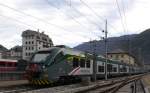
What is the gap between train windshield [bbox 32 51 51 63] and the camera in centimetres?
2631

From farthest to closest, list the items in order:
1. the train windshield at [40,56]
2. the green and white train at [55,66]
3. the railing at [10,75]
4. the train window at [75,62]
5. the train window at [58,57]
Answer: the railing at [10,75] < the train window at [75,62] < the train window at [58,57] < the train windshield at [40,56] < the green and white train at [55,66]

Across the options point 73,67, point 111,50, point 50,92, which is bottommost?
point 50,92

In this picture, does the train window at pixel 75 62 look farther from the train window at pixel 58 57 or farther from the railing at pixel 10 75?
the railing at pixel 10 75

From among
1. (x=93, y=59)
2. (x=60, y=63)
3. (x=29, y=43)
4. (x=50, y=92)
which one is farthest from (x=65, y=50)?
(x=29, y=43)

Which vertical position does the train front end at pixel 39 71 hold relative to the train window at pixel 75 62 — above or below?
below

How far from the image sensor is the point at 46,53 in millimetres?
26797

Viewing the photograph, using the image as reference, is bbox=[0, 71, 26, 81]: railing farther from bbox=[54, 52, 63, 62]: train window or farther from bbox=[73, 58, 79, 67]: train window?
bbox=[54, 52, 63, 62]: train window

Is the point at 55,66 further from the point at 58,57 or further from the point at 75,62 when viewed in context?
the point at 75,62

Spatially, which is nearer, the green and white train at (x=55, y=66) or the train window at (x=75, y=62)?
the green and white train at (x=55, y=66)

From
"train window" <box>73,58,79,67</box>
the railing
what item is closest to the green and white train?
"train window" <box>73,58,79,67</box>

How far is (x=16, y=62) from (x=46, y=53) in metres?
31.0

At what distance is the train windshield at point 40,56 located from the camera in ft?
86.3

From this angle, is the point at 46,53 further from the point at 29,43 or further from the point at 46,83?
the point at 29,43

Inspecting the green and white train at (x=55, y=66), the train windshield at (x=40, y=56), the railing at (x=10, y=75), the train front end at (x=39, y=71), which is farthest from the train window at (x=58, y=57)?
the railing at (x=10, y=75)
